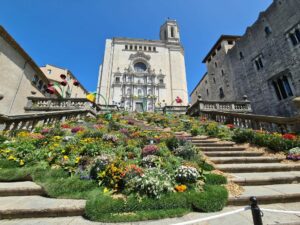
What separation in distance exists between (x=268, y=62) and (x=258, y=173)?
61.7 ft

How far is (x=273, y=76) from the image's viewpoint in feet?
58.4

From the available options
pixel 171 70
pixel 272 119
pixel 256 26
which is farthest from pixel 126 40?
pixel 272 119

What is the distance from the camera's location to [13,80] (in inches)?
681

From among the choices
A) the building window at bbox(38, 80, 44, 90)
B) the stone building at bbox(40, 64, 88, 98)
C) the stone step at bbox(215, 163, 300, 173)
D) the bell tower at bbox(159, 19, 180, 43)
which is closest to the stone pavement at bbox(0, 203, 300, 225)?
the stone step at bbox(215, 163, 300, 173)

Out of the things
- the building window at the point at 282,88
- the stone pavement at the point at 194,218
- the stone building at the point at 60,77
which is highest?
the stone building at the point at 60,77

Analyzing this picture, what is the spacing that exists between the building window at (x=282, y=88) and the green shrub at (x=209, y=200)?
58.9ft

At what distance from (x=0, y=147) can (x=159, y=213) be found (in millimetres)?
6710

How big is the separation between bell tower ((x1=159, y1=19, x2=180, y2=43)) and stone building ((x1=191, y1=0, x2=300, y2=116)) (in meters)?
22.9

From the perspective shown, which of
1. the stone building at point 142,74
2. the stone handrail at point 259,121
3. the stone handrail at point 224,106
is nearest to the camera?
the stone handrail at point 259,121

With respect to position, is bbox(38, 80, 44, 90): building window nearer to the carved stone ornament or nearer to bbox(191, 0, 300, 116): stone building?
the carved stone ornament

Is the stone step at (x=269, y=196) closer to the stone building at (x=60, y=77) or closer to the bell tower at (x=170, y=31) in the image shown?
the stone building at (x=60, y=77)

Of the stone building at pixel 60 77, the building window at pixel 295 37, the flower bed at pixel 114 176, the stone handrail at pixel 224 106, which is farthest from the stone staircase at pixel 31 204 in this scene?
the stone building at pixel 60 77

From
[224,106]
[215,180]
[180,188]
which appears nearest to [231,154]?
[215,180]

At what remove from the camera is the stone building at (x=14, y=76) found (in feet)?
52.6
